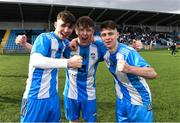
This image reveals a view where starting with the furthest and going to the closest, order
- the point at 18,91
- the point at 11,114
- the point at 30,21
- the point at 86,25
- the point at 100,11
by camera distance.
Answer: the point at 30,21, the point at 100,11, the point at 18,91, the point at 11,114, the point at 86,25

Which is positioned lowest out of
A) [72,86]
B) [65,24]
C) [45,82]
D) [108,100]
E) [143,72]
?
[108,100]

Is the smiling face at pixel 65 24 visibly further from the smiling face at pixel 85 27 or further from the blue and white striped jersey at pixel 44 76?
the smiling face at pixel 85 27

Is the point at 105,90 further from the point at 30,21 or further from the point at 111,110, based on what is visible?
the point at 30,21

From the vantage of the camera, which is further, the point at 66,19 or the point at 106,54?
the point at 106,54

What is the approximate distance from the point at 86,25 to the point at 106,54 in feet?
1.89

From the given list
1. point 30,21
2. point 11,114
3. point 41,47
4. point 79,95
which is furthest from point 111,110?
point 30,21

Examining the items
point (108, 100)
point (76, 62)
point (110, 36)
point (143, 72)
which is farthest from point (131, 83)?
point (108, 100)

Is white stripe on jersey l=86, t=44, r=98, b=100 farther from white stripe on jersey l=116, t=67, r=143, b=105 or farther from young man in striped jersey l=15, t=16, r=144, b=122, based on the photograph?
white stripe on jersey l=116, t=67, r=143, b=105

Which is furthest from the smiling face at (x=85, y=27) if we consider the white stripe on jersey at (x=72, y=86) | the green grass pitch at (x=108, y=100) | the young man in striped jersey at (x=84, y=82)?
the green grass pitch at (x=108, y=100)

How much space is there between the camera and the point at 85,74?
5734mm

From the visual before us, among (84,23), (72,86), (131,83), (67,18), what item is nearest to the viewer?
(67,18)

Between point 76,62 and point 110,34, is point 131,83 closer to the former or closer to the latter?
point 110,34

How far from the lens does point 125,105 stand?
498 centimetres

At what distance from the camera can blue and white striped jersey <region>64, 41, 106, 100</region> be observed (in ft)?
18.6
